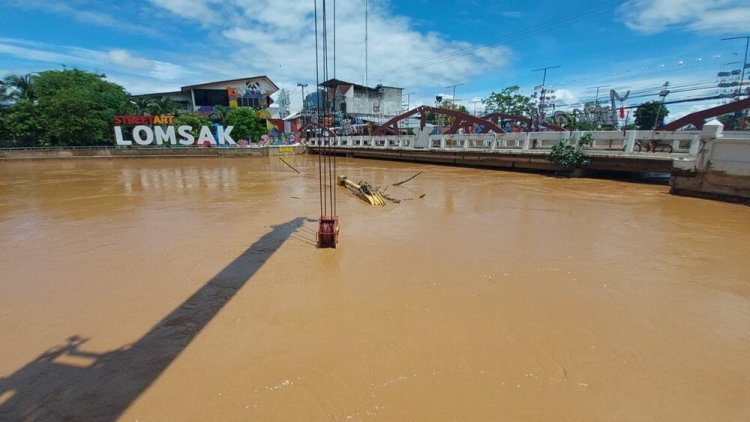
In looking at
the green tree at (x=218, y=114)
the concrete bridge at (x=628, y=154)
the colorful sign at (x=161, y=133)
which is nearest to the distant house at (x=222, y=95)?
the green tree at (x=218, y=114)

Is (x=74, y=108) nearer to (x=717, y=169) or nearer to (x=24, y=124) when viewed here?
(x=24, y=124)

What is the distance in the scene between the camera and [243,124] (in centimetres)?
3806

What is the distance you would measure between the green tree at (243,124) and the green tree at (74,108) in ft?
33.7

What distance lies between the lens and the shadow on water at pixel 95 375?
254 centimetres

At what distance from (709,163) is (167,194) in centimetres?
1828

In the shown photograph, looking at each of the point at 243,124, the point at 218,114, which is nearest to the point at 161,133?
the point at 243,124

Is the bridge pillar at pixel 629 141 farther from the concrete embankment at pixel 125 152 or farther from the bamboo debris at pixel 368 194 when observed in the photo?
the concrete embankment at pixel 125 152

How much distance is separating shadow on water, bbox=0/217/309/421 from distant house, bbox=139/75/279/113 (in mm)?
44947

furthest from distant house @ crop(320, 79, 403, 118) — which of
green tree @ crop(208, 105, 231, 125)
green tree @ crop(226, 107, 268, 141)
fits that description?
green tree @ crop(226, 107, 268, 141)

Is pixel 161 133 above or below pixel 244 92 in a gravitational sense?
below

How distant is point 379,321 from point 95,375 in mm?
2609

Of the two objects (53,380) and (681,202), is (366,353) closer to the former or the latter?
(53,380)

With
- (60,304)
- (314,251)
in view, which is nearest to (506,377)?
(314,251)

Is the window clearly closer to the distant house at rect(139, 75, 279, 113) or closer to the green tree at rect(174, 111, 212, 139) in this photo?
the distant house at rect(139, 75, 279, 113)
